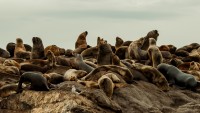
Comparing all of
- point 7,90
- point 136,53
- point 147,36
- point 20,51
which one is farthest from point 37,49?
point 7,90

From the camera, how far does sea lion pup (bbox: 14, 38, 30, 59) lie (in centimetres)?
2426

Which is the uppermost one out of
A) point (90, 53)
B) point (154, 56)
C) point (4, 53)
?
point (154, 56)

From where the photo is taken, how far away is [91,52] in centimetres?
2433

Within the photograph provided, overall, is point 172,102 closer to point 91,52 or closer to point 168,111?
point 168,111

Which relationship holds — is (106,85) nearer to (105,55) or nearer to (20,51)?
(105,55)

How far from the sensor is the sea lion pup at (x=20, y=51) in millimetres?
24258

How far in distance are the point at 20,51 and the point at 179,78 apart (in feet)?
33.8

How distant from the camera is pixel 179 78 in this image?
17562 millimetres

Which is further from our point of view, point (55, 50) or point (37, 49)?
point (55, 50)

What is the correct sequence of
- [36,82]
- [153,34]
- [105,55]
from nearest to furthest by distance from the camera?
[36,82], [105,55], [153,34]

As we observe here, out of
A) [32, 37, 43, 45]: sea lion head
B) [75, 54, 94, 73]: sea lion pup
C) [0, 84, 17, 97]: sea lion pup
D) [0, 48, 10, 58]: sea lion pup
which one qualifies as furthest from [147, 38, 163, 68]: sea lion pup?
[0, 48, 10, 58]: sea lion pup

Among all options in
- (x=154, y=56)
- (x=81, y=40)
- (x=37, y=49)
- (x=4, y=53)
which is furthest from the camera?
(x=81, y=40)

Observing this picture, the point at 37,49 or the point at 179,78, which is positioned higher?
the point at 37,49

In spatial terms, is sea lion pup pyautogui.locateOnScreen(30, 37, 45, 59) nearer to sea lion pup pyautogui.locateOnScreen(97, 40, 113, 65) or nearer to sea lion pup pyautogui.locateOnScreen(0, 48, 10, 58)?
sea lion pup pyautogui.locateOnScreen(0, 48, 10, 58)
